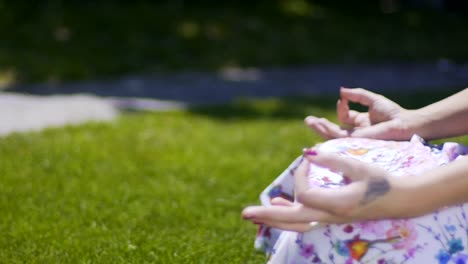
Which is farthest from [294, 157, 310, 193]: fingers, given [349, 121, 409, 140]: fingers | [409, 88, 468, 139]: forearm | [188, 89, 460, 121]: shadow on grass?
[188, 89, 460, 121]: shadow on grass

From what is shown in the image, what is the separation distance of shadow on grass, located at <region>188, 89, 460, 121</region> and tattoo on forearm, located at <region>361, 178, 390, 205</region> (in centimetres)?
377

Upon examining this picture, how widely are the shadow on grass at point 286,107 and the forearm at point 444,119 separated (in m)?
3.22

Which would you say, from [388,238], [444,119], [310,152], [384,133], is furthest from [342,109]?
[388,238]

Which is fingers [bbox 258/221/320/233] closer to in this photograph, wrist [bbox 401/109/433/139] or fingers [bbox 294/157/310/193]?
fingers [bbox 294/157/310/193]

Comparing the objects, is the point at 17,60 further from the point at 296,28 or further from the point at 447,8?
the point at 447,8

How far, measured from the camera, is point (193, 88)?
7.11 m

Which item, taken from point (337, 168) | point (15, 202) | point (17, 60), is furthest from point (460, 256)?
point (17, 60)

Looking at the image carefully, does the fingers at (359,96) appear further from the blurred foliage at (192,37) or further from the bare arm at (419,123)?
the blurred foliage at (192,37)

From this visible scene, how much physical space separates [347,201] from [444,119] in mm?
741

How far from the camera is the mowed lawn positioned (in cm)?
327

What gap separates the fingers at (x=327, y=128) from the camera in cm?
275

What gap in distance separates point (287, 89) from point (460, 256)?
5.11 m

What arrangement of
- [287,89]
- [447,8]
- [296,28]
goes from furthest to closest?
[447,8] < [296,28] < [287,89]

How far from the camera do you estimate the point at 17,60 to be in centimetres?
746
